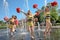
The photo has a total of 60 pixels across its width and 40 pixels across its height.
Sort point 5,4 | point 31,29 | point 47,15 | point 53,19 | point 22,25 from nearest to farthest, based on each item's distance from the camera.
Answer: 1. point 31,29
2. point 47,15
3. point 5,4
4. point 22,25
5. point 53,19

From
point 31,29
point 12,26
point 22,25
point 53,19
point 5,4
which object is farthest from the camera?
point 53,19

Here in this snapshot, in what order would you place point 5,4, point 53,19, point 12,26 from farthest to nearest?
point 53,19 < point 5,4 < point 12,26

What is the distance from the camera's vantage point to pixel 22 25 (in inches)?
2071

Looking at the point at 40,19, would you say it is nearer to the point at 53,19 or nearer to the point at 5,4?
the point at 53,19

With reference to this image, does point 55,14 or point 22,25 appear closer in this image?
point 22,25

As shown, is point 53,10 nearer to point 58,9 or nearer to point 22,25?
point 58,9

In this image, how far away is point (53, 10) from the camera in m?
88.2

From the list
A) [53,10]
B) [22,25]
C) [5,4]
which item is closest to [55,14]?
[53,10]

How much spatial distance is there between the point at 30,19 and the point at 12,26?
368 centimetres

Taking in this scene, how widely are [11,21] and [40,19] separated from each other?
67.5 metres

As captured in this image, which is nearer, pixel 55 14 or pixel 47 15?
pixel 47 15

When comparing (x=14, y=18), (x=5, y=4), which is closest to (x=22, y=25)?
(x=5, y=4)

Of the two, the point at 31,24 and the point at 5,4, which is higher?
the point at 5,4

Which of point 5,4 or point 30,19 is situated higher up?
point 5,4
